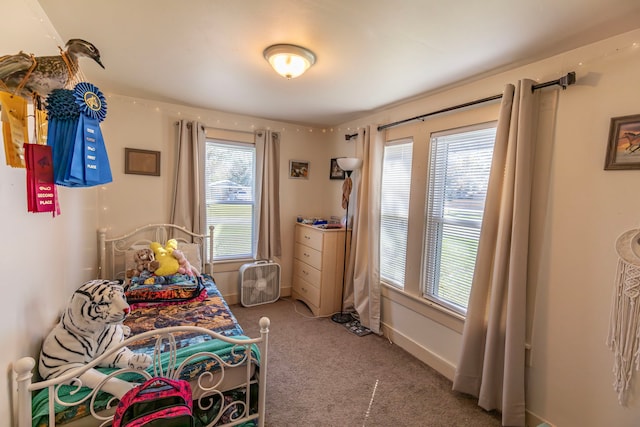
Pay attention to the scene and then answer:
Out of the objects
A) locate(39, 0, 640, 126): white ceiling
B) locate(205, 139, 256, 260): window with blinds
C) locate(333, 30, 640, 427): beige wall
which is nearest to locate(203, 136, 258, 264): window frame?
locate(205, 139, 256, 260): window with blinds

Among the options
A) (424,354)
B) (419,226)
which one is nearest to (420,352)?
(424,354)

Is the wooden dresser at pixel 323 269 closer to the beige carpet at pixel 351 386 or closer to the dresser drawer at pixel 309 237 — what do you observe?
the dresser drawer at pixel 309 237

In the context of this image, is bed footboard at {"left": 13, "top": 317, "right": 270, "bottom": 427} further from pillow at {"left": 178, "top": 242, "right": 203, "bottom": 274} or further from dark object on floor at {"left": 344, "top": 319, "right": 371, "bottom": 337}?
dark object on floor at {"left": 344, "top": 319, "right": 371, "bottom": 337}

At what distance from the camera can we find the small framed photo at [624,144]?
143cm

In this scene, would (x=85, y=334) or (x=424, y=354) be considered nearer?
(x=85, y=334)

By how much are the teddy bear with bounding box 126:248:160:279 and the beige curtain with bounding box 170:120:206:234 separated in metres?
0.54

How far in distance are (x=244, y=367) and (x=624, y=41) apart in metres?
2.66

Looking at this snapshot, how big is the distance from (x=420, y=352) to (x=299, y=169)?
103 inches

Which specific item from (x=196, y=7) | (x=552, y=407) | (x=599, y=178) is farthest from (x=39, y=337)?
(x=599, y=178)

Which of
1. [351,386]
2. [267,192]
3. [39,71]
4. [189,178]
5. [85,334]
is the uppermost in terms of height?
[39,71]

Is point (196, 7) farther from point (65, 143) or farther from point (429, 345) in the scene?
point (429, 345)

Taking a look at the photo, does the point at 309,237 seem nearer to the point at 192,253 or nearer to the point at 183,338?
the point at 192,253

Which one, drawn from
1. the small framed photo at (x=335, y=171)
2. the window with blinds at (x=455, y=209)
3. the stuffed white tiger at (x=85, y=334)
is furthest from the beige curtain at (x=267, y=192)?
the stuffed white tiger at (x=85, y=334)

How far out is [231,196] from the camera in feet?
11.7
